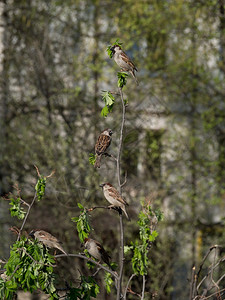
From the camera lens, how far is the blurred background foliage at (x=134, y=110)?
1014cm

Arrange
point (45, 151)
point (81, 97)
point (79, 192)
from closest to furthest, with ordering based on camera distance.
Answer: point (79, 192), point (45, 151), point (81, 97)

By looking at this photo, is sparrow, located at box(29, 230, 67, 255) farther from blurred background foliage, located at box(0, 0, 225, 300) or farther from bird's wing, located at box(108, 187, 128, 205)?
blurred background foliage, located at box(0, 0, 225, 300)

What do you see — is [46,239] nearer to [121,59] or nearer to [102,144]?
[102,144]

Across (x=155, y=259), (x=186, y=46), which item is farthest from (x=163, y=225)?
(x=186, y=46)

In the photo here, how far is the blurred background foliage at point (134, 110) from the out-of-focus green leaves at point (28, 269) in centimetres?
647

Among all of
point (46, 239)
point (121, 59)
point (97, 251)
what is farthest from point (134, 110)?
point (46, 239)

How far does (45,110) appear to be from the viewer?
1045 centimetres

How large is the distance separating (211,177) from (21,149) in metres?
4.06

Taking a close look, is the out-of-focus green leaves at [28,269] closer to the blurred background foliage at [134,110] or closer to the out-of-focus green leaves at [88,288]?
the out-of-focus green leaves at [88,288]

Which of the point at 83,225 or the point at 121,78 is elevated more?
the point at 121,78

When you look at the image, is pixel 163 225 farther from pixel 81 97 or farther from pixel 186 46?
pixel 186 46

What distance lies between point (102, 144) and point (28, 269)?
1.19 m

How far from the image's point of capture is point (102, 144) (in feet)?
13.0

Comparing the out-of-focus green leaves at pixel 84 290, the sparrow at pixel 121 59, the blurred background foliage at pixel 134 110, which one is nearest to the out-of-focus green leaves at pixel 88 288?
the out-of-focus green leaves at pixel 84 290
